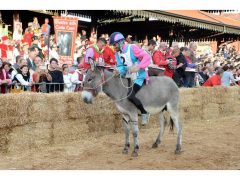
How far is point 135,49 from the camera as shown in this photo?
28.0 feet

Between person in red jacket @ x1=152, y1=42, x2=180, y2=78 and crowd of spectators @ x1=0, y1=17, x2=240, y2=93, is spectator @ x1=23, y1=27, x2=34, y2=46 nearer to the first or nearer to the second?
crowd of spectators @ x1=0, y1=17, x2=240, y2=93

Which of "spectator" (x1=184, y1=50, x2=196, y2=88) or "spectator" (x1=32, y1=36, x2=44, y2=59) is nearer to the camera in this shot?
"spectator" (x1=32, y1=36, x2=44, y2=59)

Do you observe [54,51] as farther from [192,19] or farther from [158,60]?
[192,19]

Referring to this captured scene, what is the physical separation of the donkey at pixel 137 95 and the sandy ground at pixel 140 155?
378mm

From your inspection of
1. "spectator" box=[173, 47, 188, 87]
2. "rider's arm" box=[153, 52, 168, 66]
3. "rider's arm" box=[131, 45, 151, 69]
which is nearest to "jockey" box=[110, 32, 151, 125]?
"rider's arm" box=[131, 45, 151, 69]

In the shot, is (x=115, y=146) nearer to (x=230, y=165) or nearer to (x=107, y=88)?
(x=107, y=88)

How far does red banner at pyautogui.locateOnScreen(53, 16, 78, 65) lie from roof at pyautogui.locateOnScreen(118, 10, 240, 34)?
141 inches

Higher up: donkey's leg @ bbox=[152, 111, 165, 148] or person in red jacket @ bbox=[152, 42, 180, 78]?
person in red jacket @ bbox=[152, 42, 180, 78]

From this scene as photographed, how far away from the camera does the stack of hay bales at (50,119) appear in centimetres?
866

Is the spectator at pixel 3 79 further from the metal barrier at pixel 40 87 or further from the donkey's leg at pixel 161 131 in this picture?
the donkey's leg at pixel 161 131

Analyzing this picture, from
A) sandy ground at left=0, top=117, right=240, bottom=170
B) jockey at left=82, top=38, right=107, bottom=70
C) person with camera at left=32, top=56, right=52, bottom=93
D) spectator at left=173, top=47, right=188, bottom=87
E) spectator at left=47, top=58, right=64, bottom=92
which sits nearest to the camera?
sandy ground at left=0, top=117, right=240, bottom=170

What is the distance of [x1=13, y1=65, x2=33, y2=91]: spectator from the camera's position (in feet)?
33.2

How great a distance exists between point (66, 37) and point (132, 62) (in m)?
4.19

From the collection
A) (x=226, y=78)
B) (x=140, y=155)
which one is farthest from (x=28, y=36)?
(x=226, y=78)
